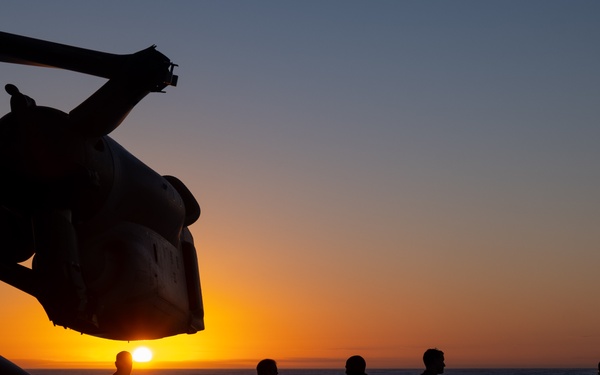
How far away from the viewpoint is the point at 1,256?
326 inches

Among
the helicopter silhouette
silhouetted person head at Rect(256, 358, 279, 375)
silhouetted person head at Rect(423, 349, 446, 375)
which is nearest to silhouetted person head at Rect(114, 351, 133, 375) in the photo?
silhouetted person head at Rect(256, 358, 279, 375)

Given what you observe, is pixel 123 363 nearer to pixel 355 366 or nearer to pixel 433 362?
pixel 355 366

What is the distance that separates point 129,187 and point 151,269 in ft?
3.03

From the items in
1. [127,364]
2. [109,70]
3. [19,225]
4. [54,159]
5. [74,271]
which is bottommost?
[127,364]

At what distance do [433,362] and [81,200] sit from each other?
18.1ft

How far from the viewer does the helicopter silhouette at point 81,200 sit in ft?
24.3

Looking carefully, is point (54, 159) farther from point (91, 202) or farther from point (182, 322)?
point (182, 322)

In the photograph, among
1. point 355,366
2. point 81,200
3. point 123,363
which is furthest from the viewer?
point 123,363

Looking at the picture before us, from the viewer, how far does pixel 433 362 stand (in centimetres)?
1124

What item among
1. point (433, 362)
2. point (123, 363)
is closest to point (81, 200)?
point (123, 363)

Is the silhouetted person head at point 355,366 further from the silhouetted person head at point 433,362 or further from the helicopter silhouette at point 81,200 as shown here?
the helicopter silhouette at point 81,200

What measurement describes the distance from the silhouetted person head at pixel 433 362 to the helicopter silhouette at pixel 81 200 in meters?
4.02

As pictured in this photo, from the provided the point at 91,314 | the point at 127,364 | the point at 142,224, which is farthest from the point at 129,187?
the point at 127,364

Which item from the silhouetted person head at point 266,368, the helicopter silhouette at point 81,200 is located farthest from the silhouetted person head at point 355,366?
the helicopter silhouette at point 81,200
